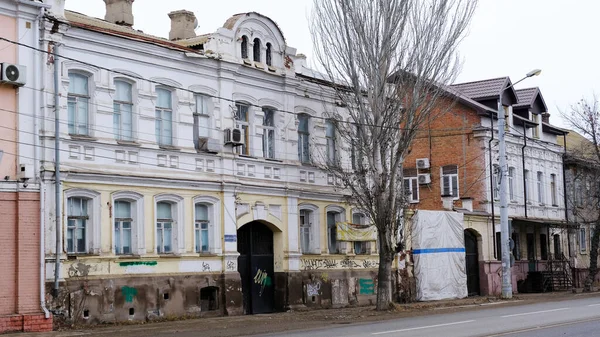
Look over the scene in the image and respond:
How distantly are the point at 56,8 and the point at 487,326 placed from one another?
1354 centimetres

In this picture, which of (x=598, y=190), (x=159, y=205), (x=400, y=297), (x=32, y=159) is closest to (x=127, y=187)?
(x=159, y=205)

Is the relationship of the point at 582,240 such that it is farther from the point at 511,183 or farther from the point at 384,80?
the point at 384,80

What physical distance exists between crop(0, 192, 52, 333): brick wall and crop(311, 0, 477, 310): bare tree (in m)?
11.0

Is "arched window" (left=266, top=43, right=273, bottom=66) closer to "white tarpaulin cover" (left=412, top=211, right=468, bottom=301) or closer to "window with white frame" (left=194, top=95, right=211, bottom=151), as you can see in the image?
"window with white frame" (left=194, top=95, right=211, bottom=151)

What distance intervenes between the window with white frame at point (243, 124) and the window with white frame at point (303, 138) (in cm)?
280

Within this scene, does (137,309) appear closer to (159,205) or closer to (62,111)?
(159,205)

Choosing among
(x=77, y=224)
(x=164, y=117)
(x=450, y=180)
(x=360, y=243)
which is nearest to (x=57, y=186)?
(x=77, y=224)

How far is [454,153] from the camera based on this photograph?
43.0 metres

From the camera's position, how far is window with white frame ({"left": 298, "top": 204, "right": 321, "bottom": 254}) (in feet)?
103

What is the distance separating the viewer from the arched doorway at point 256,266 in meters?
29.1

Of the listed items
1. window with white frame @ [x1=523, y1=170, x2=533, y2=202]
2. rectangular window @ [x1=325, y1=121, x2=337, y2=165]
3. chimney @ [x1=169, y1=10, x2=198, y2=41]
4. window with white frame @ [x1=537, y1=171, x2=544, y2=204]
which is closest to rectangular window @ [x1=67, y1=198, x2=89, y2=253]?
chimney @ [x1=169, y1=10, x2=198, y2=41]

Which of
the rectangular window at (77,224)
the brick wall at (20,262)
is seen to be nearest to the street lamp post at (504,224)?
the rectangular window at (77,224)

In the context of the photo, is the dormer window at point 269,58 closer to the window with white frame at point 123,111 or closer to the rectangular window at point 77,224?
the window with white frame at point 123,111

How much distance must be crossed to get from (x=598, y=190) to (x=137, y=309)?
3010 centimetres
